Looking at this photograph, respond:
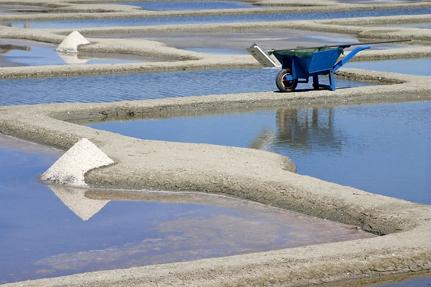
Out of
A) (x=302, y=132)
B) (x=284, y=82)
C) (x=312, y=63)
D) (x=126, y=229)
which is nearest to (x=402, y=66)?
(x=284, y=82)

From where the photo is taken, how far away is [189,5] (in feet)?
122

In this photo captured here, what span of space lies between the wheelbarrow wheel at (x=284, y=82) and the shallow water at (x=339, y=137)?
108 cm

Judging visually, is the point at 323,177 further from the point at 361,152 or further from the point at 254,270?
the point at 254,270

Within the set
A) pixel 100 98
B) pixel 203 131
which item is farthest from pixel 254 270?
pixel 100 98

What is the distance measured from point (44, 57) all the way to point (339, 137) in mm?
9780

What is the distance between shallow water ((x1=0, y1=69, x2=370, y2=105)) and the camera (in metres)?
15.5

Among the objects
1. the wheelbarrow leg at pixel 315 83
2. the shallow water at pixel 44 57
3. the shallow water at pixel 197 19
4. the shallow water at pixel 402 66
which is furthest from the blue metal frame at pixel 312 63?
the shallow water at pixel 197 19

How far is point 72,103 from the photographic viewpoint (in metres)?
14.2

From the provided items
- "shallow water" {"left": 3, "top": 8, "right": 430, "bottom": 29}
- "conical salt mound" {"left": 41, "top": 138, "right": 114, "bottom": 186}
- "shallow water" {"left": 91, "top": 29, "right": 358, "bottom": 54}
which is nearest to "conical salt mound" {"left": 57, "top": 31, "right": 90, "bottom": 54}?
"shallow water" {"left": 91, "top": 29, "right": 358, "bottom": 54}

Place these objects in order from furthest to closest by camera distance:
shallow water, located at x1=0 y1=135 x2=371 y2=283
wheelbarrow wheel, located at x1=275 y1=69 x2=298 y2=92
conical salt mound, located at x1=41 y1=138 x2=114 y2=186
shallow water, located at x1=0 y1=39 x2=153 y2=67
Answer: shallow water, located at x1=0 y1=39 x2=153 y2=67, wheelbarrow wheel, located at x1=275 y1=69 x2=298 y2=92, conical salt mound, located at x1=41 y1=138 x2=114 y2=186, shallow water, located at x1=0 y1=135 x2=371 y2=283

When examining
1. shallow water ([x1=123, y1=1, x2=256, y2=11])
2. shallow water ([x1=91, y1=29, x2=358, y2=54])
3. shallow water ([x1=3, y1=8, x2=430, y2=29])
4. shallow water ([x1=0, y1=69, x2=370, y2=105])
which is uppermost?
shallow water ([x1=0, y1=69, x2=370, y2=105])

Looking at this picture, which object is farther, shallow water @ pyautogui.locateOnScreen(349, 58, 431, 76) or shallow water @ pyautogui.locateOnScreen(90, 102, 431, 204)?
shallow water @ pyautogui.locateOnScreen(349, 58, 431, 76)

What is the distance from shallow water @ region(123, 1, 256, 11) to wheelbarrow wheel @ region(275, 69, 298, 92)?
65.5ft

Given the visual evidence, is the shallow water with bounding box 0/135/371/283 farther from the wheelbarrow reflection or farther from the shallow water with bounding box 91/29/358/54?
the shallow water with bounding box 91/29/358/54
